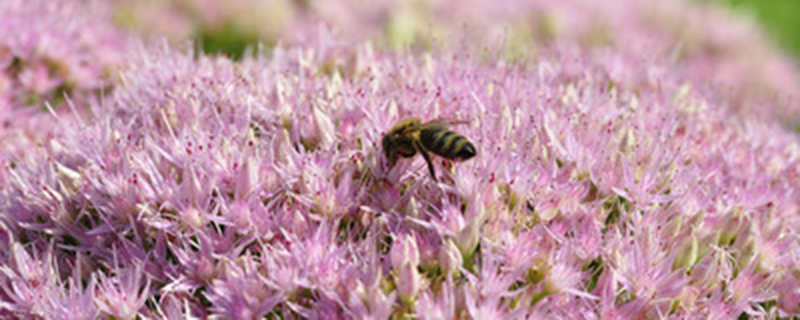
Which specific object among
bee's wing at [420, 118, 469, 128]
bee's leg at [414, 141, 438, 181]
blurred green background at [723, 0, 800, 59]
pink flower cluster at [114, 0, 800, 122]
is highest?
bee's wing at [420, 118, 469, 128]

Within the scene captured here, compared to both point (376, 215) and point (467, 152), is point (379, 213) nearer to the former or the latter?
point (376, 215)

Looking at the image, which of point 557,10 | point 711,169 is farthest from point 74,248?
point 557,10

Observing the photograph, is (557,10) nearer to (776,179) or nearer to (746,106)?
(746,106)

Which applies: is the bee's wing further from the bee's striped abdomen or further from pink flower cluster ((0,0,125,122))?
pink flower cluster ((0,0,125,122))

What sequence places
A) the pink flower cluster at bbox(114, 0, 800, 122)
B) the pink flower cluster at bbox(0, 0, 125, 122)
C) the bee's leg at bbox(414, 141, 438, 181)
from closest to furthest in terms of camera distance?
the bee's leg at bbox(414, 141, 438, 181) < the pink flower cluster at bbox(0, 0, 125, 122) < the pink flower cluster at bbox(114, 0, 800, 122)

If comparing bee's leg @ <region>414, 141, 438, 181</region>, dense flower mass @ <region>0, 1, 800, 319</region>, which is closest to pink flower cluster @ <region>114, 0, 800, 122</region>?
dense flower mass @ <region>0, 1, 800, 319</region>

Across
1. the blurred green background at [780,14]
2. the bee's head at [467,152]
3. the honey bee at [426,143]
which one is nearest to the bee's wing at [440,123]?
the honey bee at [426,143]

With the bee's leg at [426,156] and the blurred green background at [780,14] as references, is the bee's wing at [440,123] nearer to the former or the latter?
the bee's leg at [426,156]

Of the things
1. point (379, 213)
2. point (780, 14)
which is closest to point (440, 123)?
point (379, 213)
